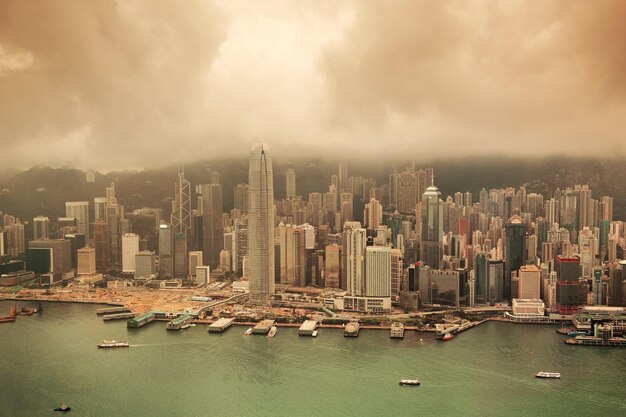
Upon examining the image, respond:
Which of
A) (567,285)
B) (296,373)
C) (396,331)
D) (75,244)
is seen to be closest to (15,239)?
(75,244)

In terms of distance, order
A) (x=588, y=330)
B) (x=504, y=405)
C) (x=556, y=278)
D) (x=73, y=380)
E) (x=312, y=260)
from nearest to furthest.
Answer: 1. (x=504, y=405)
2. (x=73, y=380)
3. (x=588, y=330)
4. (x=556, y=278)
5. (x=312, y=260)

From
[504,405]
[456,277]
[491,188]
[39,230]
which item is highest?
[491,188]

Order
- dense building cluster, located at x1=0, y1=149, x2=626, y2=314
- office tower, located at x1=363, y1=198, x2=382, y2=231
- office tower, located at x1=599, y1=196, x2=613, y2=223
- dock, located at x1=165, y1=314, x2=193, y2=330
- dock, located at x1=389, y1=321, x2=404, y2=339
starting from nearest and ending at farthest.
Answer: dock, located at x1=389, y1=321, x2=404, y2=339 → dock, located at x1=165, y1=314, x2=193, y2=330 → dense building cluster, located at x1=0, y1=149, x2=626, y2=314 → office tower, located at x1=599, y1=196, x2=613, y2=223 → office tower, located at x1=363, y1=198, x2=382, y2=231

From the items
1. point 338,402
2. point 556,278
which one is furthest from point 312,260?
point 338,402

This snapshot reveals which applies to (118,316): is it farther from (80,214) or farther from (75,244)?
(80,214)

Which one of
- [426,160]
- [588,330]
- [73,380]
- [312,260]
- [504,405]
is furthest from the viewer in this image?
[312,260]

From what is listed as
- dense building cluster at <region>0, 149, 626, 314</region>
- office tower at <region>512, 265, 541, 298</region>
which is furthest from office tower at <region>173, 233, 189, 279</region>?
office tower at <region>512, 265, 541, 298</region>

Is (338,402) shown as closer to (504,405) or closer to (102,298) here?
(504,405)

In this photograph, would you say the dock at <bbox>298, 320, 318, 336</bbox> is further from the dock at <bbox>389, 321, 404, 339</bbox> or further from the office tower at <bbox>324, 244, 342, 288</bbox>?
the office tower at <bbox>324, 244, 342, 288</bbox>
